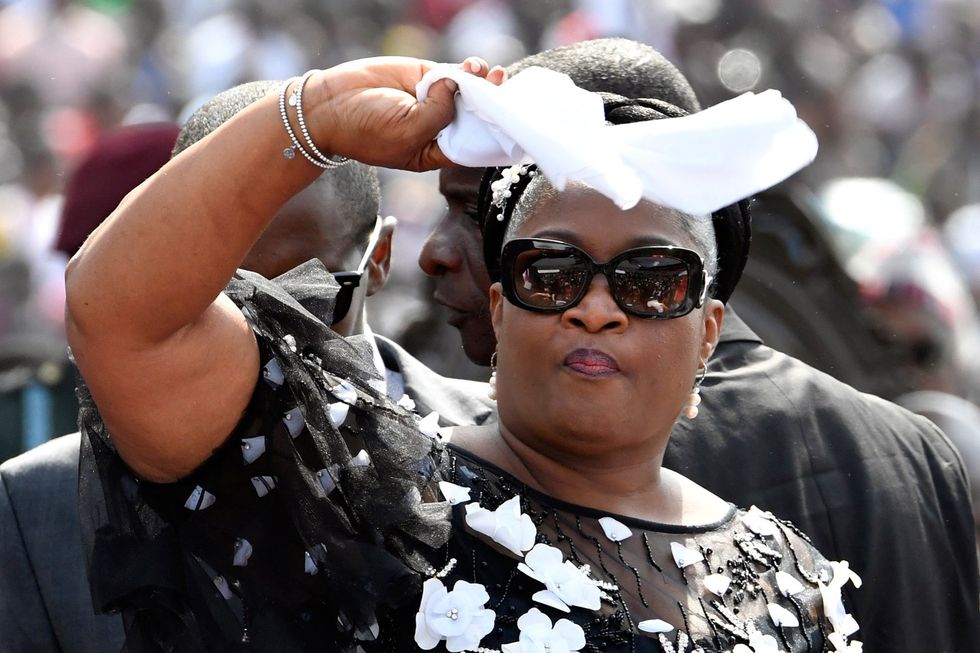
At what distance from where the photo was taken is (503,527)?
87.6 inches

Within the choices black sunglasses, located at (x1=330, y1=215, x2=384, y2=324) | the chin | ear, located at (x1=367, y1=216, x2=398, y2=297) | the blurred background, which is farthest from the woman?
the blurred background

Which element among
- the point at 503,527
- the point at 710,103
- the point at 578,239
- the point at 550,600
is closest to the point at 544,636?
the point at 550,600

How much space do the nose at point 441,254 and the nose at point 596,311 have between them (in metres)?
1.21

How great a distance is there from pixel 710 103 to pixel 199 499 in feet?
20.8

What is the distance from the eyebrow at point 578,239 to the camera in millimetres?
2354

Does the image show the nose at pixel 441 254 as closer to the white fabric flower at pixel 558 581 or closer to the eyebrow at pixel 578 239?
the eyebrow at pixel 578 239

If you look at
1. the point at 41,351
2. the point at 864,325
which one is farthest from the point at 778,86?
the point at 41,351

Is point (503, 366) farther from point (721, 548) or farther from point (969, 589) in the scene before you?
point (969, 589)

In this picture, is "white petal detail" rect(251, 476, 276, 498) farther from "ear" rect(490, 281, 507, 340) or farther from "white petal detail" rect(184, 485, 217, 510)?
"ear" rect(490, 281, 507, 340)

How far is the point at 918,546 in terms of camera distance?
3322 mm

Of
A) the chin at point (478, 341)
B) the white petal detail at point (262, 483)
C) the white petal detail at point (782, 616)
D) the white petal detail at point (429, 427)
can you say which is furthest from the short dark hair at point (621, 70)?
the white petal detail at point (262, 483)

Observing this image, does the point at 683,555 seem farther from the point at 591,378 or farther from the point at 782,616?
the point at 591,378

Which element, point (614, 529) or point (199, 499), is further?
point (614, 529)

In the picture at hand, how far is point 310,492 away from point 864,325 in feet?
10.4
